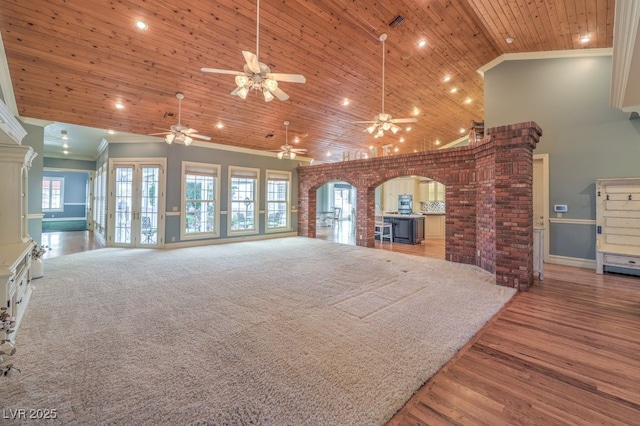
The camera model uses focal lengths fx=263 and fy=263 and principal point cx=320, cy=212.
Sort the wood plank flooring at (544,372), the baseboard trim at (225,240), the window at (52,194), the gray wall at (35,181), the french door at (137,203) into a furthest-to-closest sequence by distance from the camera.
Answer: the window at (52,194) → the baseboard trim at (225,240) → the french door at (137,203) → the gray wall at (35,181) → the wood plank flooring at (544,372)

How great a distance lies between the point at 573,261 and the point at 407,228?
393 centimetres

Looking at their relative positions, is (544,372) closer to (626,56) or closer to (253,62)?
(626,56)

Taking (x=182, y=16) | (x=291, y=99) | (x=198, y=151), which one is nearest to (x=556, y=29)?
(x=291, y=99)

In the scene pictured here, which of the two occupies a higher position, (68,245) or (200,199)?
(200,199)

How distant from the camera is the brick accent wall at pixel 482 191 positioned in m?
3.89

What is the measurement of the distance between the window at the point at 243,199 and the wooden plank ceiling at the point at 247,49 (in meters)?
1.95

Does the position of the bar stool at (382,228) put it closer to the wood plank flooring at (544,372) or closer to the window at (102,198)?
the wood plank flooring at (544,372)

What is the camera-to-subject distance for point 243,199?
8781mm

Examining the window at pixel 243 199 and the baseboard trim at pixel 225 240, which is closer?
the baseboard trim at pixel 225 240

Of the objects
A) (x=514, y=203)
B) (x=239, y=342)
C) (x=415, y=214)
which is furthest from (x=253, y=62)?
(x=415, y=214)

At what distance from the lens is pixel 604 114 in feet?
16.1

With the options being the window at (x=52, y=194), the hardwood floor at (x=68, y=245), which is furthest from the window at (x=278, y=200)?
the window at (x=52, y=194)

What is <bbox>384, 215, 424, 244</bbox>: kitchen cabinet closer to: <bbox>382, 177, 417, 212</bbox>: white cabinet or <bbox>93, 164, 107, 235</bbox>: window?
<bbox>382, 177, 417, 212</bbox>: white cabinet

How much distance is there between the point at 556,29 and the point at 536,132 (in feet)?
7.28
